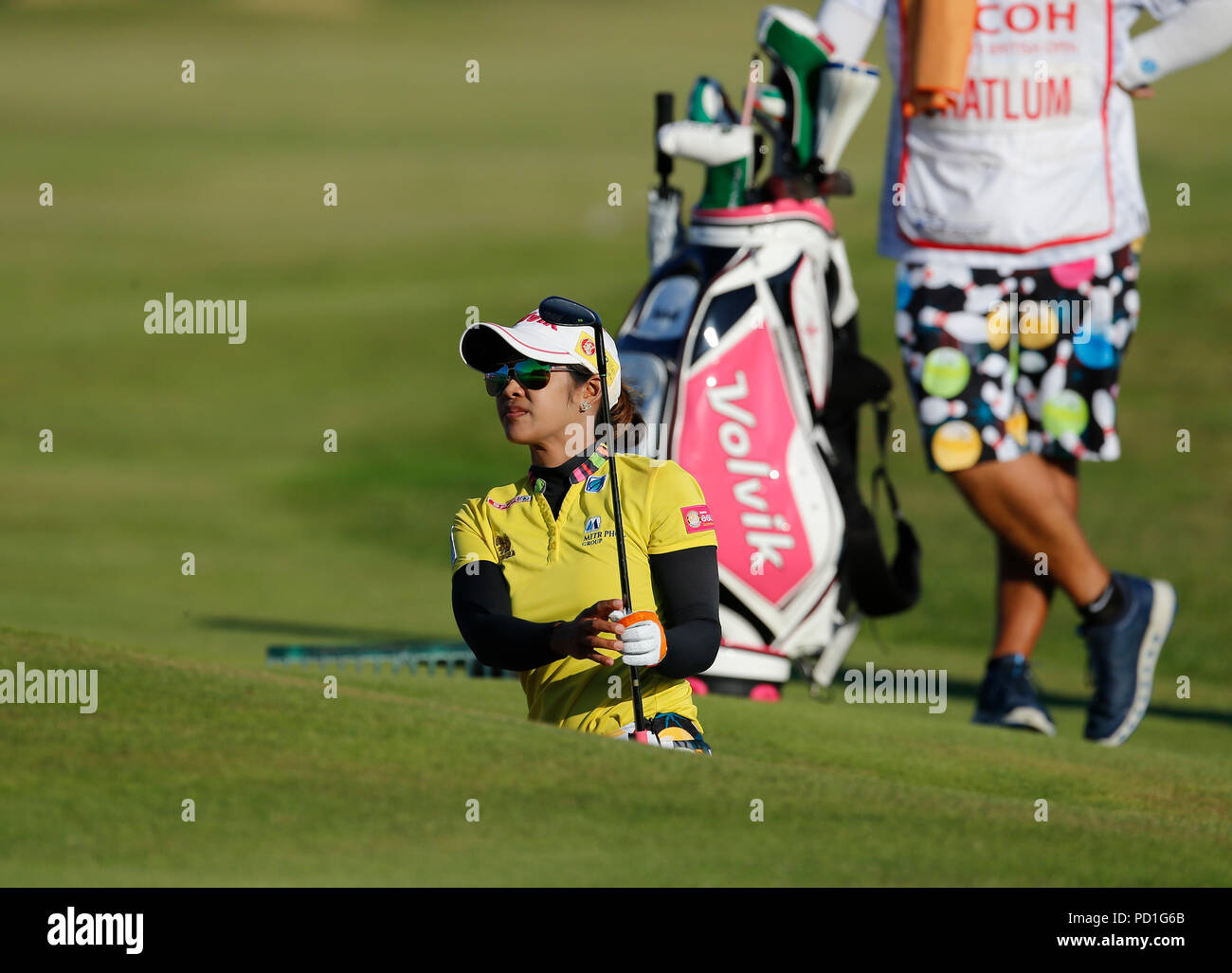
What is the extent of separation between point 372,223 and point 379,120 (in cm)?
1311

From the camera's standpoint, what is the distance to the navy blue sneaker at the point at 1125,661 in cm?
673

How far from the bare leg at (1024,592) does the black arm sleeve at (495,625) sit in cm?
311

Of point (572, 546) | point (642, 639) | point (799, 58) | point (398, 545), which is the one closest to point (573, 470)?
point (572, 546)

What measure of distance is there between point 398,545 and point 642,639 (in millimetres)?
8401

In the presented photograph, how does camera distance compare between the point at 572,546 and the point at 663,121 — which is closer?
the point at 572,546

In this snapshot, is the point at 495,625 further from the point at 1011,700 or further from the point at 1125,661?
the point at 1125,661

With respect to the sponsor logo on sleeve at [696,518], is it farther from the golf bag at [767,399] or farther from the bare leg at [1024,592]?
the bare leg at [1024,592]

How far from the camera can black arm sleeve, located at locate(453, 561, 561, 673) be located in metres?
3.99

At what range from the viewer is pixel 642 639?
3748 mm

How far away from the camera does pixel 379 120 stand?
3956cm

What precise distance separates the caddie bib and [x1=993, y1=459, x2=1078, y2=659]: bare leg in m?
0.81

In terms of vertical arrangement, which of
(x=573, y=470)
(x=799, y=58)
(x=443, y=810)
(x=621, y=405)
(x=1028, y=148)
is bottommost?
(x=443, y=810)

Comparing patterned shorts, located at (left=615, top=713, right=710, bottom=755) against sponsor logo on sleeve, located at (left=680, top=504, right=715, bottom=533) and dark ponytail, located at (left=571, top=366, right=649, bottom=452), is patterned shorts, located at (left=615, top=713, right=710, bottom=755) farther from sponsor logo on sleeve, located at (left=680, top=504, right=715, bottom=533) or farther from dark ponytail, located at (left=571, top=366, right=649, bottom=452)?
dark ponytail, located at (left=571, top=366, right=649, bottom=452)

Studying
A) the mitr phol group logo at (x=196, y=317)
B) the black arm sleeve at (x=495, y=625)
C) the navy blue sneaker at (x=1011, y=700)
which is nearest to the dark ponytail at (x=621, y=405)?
the black arm sleeve at (x=495, y=625)
